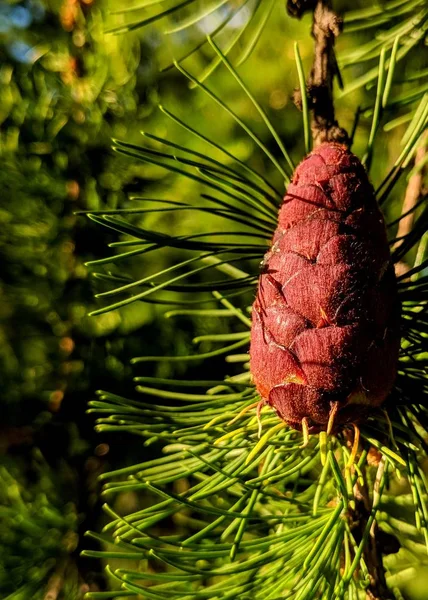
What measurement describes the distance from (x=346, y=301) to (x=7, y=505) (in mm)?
652

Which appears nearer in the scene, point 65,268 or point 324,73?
point 324,73

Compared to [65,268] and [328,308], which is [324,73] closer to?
[328,308]

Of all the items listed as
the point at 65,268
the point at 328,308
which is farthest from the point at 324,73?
the point at 65,268

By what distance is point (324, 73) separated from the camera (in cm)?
43

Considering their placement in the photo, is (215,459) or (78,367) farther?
(78,367)

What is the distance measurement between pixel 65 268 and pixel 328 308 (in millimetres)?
601

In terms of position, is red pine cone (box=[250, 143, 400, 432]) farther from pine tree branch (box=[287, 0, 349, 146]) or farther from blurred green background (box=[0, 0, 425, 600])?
blurred green background (box=[0, 0, 425, 600])

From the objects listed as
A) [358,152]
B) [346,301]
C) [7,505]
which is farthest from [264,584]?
[358,152]

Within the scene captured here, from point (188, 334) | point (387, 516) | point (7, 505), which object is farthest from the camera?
point (188, 334)

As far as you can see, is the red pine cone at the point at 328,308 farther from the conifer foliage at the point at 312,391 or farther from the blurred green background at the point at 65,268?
the blurred green background at the point at 65,268

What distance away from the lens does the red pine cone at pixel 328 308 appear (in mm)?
377

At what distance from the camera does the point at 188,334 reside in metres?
0.99

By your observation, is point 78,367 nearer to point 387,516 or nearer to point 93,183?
point 93,183

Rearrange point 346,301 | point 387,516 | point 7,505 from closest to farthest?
point 346,301 < point 387,516 < point 7,505
